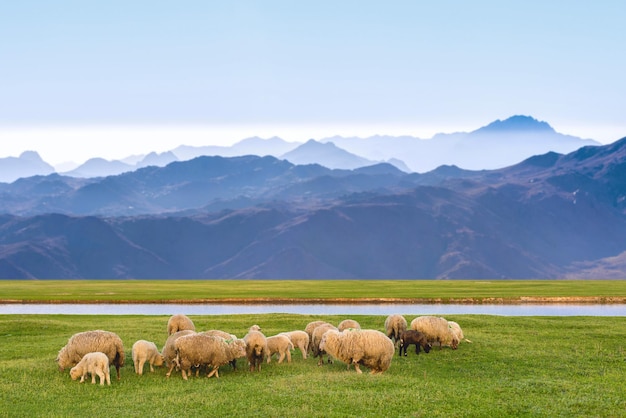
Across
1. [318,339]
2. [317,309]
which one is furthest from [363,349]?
[317,309]

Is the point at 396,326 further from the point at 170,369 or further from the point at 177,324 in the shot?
the point at 170,369

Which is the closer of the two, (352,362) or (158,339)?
(352,362)

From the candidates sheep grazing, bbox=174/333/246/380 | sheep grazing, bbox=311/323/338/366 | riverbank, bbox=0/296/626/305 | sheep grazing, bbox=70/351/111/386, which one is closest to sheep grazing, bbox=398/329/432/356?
sheep grazing, bbox=311/323/338/366

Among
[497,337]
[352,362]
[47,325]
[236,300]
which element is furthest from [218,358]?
[236,300]

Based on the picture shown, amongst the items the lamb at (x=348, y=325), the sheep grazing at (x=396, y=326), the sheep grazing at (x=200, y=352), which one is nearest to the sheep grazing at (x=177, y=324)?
the sheep grazing at (x=200, y=352)

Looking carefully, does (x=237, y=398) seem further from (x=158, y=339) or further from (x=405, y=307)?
(x=405, y=307)

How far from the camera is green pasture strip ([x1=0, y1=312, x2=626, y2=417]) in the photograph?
77.8 ft

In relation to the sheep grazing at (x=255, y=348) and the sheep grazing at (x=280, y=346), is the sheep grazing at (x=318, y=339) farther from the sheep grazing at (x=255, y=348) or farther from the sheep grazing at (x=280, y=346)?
the sheep grazing at (x=255, y=348)

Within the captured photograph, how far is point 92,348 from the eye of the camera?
29312 millimetres

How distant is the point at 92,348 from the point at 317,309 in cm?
4700

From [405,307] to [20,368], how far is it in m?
51.0

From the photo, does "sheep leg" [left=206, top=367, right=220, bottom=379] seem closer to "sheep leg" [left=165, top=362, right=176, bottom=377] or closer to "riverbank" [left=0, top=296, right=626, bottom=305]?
"sheep leg" [left=165, top=362, right=176, bottom=377]

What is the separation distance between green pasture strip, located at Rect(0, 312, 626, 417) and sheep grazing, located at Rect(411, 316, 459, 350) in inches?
21.5

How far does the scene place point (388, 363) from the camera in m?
29.1
